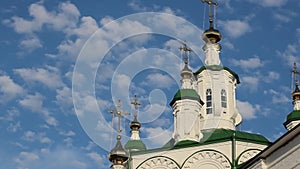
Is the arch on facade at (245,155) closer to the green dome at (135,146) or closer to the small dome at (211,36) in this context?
the green dome at (135,146)

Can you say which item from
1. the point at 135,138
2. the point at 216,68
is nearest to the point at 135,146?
the point at 135,138

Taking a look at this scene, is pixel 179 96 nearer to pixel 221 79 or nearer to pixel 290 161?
pixel 221 79

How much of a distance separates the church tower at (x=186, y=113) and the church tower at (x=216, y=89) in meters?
0.70

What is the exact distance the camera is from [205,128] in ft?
104

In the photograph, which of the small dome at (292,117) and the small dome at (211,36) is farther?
the small dome at (211,36)

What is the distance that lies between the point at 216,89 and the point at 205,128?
2.27m

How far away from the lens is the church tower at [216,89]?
3216cm

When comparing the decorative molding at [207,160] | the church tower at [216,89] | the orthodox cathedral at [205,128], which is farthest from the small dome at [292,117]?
the decorative molding at [207,160]

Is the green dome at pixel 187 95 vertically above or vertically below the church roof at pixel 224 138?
above

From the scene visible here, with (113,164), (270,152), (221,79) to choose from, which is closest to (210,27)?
(221,79)

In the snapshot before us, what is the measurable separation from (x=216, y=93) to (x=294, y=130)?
16050 millimetres

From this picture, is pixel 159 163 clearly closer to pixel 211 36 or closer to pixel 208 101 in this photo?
pixel 208 101

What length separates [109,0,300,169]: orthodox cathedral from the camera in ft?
93.7

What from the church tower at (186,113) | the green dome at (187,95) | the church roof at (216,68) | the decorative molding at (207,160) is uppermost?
the church roof at (216,68)
